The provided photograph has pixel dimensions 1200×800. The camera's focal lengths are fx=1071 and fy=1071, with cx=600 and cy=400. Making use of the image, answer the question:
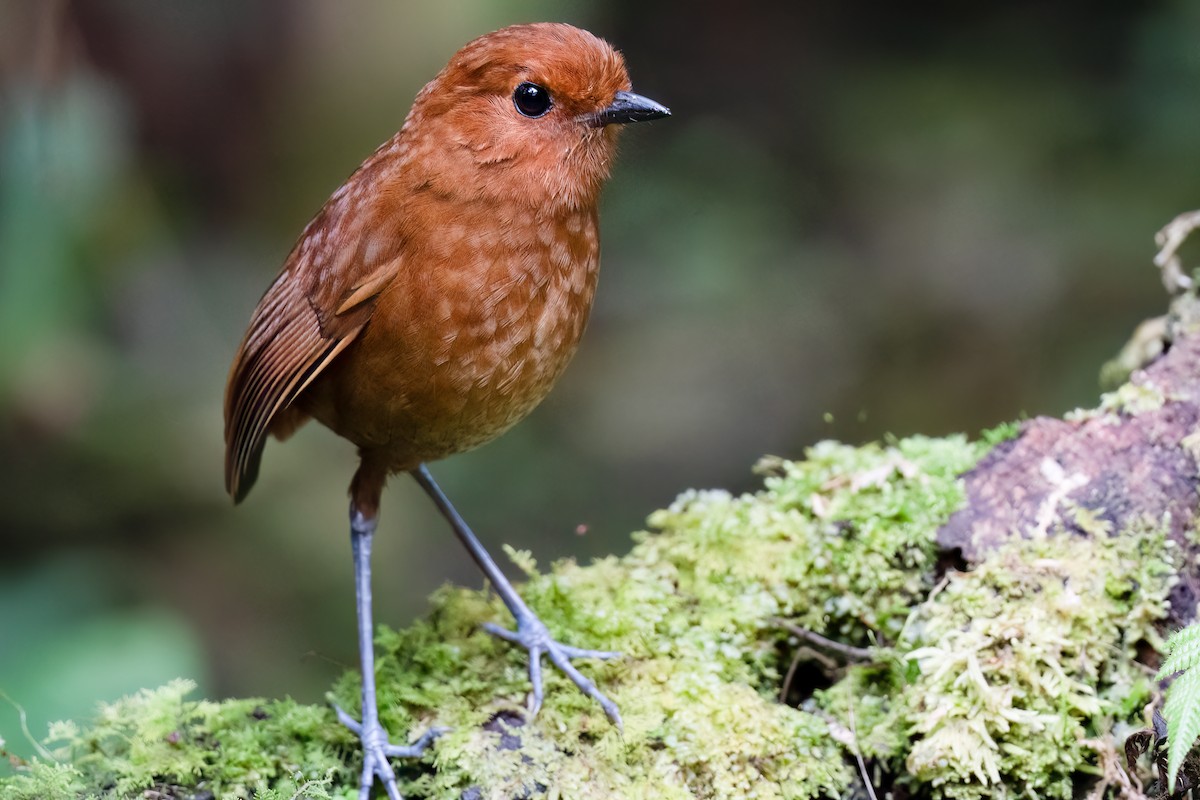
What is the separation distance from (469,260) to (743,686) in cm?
118

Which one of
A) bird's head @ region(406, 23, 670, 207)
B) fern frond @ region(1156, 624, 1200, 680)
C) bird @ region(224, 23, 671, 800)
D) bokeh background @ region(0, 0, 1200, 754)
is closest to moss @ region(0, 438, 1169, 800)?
bird @ region(224, 23, 671, 800)

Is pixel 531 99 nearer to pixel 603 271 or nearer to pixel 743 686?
pixel 743 686

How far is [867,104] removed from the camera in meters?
5.69

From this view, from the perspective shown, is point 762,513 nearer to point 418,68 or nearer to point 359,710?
point 359,710

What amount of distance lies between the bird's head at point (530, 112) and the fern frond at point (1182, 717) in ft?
5.02

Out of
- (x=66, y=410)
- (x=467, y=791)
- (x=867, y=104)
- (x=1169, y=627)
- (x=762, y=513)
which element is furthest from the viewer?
(x=867, y=104)

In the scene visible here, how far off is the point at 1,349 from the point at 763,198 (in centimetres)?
365

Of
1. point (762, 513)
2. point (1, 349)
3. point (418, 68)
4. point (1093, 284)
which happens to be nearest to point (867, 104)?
point (1093, 284)

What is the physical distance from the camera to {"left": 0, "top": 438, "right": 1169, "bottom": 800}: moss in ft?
7.36

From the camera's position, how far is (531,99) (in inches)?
94.1

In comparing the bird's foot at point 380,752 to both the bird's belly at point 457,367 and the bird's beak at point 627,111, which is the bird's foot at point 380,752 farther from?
the bird's beak at point 627,111

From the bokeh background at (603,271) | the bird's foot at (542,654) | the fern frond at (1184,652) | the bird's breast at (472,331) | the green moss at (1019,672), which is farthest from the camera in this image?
the bokeh background at (603,271)

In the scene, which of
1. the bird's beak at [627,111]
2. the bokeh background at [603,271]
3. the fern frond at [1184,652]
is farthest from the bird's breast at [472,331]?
the bokeh background at [603,271]

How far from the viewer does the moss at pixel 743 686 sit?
2242 millimetres
